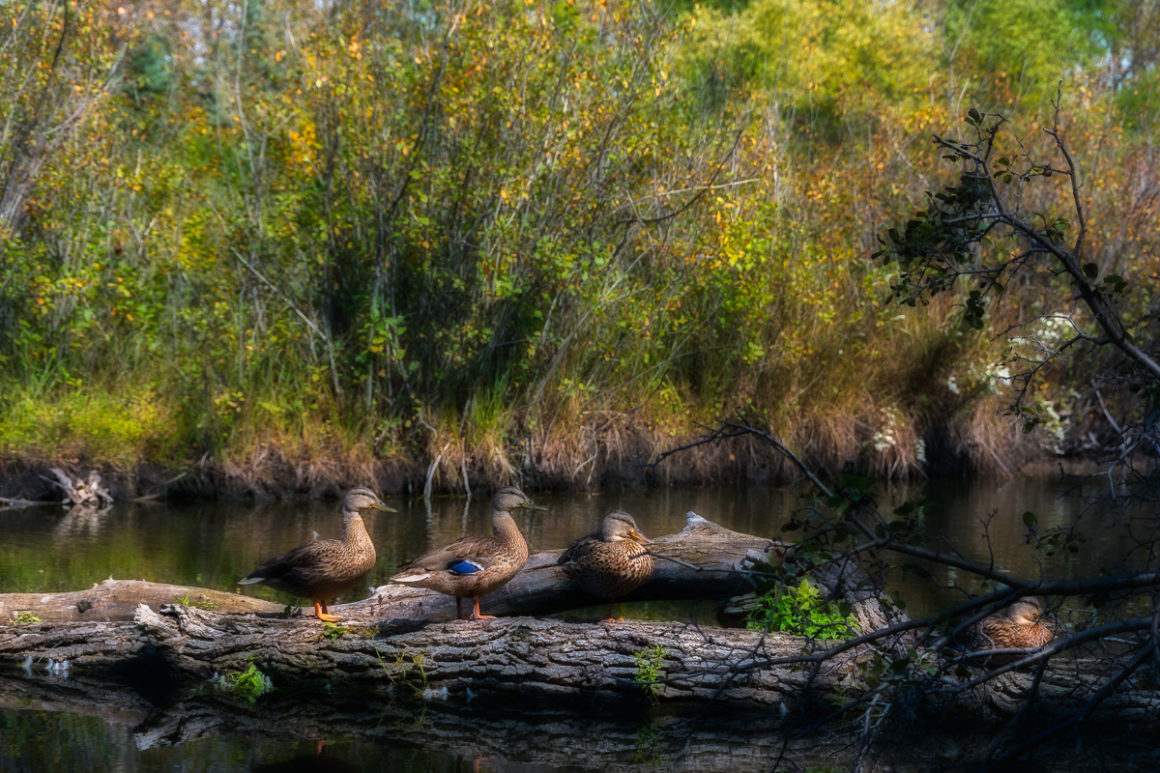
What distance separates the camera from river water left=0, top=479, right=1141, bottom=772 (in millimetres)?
6934

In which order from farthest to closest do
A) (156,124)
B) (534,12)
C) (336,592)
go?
(156,124) → (534,12) → (336,592)

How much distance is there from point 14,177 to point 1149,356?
16.4 metres

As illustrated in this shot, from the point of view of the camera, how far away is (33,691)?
8016 mm

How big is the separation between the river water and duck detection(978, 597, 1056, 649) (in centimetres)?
66

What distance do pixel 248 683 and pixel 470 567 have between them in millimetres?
1629

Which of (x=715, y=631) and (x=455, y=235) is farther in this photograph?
(x=455, y=235)

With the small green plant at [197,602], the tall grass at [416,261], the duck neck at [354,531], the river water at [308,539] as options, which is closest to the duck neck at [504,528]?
the duck neck at [354,531]

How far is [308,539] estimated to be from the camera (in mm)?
14070

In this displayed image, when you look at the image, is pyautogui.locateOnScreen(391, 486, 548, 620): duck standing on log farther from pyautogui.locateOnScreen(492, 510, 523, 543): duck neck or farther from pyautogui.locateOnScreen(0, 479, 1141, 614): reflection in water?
pyautogui.locateOnScreen(0, 479, 1141, 614): reflection in water

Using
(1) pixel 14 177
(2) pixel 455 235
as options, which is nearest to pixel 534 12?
(2) pixel 455 235

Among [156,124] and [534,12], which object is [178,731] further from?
[156,124]

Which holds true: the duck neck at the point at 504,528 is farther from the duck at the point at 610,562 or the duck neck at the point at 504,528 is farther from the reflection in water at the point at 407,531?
the reflection in water at the point at 407,531

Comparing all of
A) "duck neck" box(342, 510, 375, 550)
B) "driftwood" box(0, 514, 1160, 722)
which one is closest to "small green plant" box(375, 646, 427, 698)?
"driftwood" box(0, 514, 1160, 722)

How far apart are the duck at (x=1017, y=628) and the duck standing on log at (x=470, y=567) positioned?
10.8ft
